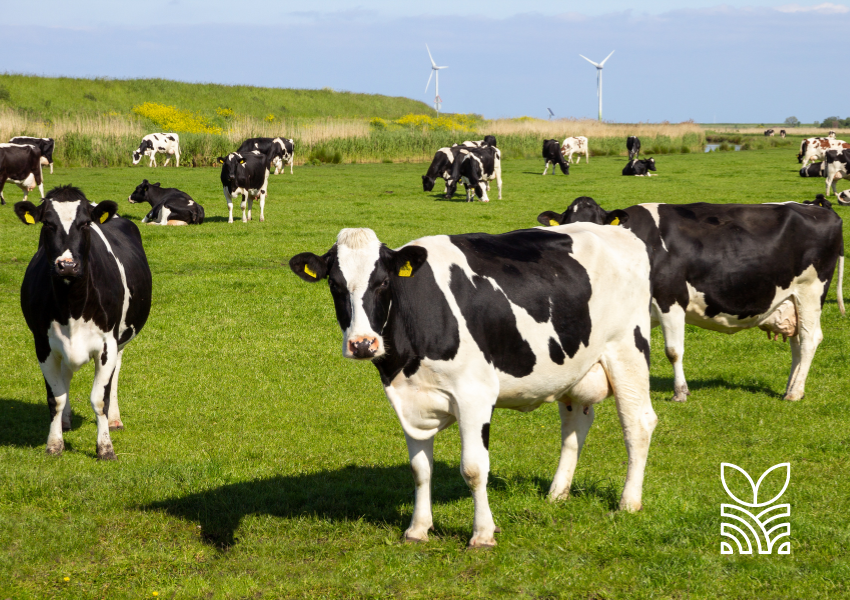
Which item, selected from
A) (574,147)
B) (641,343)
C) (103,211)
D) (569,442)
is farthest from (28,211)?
(574,147)

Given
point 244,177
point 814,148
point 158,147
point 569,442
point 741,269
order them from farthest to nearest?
1. point 814,148
2. point 158,147
3. point 244,177
4. point 741,269
5. point 569,442

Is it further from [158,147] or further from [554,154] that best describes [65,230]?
[554,154]

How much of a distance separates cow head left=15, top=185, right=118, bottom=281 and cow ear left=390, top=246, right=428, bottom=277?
10.4ft

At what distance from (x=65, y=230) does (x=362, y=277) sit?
3346mm

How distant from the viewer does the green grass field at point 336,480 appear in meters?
4.93

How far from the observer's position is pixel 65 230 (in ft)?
22.6

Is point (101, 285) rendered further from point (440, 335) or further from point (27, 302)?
point (440, 335)

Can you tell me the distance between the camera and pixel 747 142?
211 ft

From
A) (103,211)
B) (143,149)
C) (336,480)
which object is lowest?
(336,480)

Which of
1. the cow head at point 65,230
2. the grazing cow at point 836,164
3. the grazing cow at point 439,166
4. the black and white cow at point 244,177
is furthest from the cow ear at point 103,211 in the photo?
the grazing cow at point 836,164

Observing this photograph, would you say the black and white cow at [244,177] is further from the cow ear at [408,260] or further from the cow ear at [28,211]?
the cow ear at [408,260]

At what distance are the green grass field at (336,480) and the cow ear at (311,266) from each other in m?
1.79

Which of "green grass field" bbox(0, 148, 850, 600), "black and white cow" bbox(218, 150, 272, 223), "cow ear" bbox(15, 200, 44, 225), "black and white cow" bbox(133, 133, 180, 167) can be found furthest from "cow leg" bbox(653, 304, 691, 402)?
"black and white cow" bbox(133, 133, 180, 167)

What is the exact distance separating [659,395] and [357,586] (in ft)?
18.7
